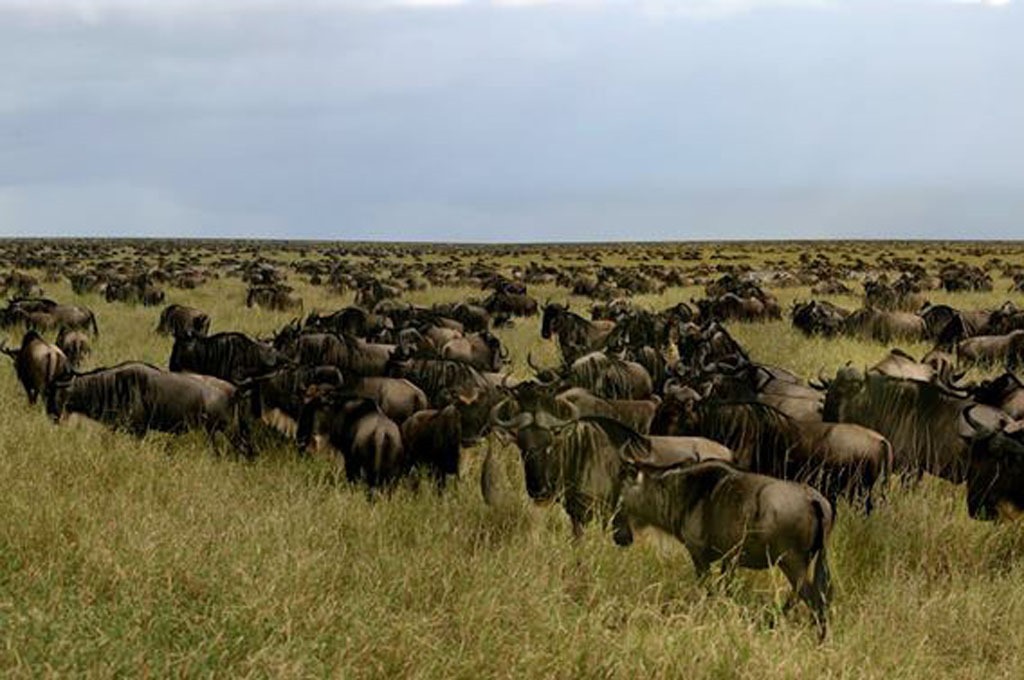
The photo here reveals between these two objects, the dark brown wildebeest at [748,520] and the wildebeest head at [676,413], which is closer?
the dark brown wildebeest at [748,520]

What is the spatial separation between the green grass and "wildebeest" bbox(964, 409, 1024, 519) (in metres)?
0.22

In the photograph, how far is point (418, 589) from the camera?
4.92 meters

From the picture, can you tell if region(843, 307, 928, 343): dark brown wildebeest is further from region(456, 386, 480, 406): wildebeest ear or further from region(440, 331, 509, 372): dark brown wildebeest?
region(456, 386, 480, 406): wildebeest ear

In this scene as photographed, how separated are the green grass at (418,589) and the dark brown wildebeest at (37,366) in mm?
3546

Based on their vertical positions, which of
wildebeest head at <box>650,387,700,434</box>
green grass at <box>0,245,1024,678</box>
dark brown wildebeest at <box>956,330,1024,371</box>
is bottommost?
green grass at <box>0,245,1024,678</box>

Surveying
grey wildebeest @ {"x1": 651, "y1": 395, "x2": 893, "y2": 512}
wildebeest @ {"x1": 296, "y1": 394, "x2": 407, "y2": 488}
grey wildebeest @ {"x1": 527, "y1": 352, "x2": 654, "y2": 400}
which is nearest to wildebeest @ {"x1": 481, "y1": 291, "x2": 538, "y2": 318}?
grey wildebeest @ {"x1": 527, "y1": 352, "x2": 654, "y2": 400}

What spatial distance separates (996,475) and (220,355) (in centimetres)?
Result: 842

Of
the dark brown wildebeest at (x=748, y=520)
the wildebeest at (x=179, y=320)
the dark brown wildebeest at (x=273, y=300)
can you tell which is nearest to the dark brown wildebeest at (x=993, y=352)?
the dark brown wildebeest at (x=748, y=520)

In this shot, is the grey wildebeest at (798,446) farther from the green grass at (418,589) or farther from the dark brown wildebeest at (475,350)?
the dark brown wildebeest at (475,350)

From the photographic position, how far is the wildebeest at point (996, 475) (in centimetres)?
602

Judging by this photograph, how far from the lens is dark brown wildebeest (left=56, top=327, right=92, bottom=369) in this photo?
1363 cm

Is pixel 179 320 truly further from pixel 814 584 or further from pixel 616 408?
pixel 814 584

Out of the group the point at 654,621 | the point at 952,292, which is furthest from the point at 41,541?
the point at 952,292

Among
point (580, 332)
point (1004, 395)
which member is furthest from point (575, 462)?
point (580, 332)
